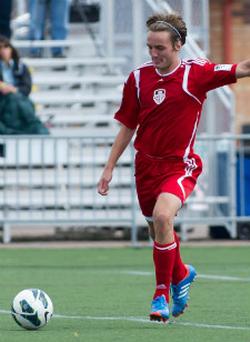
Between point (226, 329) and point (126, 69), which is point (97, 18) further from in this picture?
point (226, 329)

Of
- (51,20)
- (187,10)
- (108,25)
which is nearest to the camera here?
(187,10)

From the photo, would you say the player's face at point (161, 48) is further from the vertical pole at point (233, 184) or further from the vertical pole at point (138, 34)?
the vertical pole at point (138, 34)

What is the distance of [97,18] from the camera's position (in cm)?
2242

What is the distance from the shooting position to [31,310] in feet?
28.2

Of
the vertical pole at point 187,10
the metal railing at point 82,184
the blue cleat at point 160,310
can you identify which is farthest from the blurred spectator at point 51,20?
the blue cleat at point 160,310

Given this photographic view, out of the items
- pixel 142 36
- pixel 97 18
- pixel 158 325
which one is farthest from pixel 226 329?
pixel 97 18

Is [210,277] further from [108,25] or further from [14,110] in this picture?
A: [108,25]

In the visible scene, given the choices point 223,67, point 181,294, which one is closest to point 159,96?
point 223,67

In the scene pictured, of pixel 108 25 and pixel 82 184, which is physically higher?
pixel 108 25

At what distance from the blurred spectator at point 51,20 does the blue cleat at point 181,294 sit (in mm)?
10897

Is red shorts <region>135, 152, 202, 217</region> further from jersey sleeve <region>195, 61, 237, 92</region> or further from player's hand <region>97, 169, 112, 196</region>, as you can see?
jersey sleeve <region>195, 61, 237, 92</region>

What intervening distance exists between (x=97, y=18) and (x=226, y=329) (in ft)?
46.8

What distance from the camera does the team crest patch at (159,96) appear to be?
30.0ft

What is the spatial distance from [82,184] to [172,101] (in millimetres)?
7821
